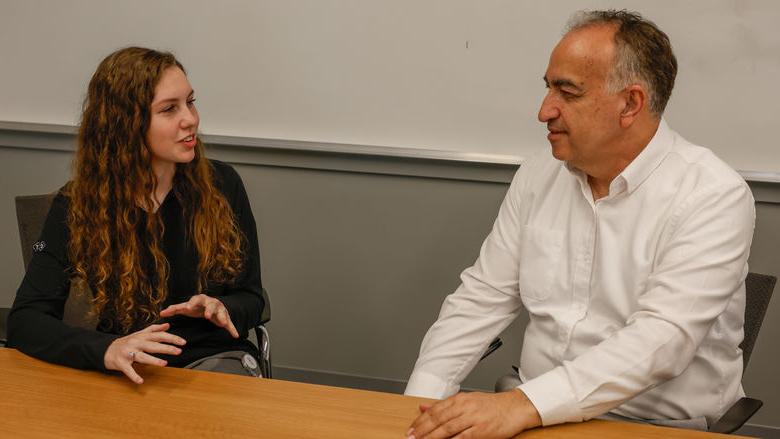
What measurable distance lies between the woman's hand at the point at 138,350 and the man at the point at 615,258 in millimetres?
563

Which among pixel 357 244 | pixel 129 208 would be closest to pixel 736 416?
pixel 129 208

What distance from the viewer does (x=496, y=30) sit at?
307 cm

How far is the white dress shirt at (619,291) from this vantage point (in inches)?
70.6

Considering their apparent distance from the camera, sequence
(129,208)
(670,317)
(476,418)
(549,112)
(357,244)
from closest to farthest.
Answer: (476,418)
(670,317)
(549,112)
(129,208)
(357,244)

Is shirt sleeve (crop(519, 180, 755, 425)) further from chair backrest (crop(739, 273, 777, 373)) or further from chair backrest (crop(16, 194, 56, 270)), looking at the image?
chair backrest (crop(16, 194, 56, 270))

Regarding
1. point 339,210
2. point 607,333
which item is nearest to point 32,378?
point 607,333

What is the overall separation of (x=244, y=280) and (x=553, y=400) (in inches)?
41.6

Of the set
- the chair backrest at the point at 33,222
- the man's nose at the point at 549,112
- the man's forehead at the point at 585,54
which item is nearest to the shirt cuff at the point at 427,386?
the man's nose at the point at 549,112

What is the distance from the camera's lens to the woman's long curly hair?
224cm

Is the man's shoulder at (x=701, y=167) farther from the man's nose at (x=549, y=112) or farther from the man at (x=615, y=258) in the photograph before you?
the man's nose at (x=549, y=112)

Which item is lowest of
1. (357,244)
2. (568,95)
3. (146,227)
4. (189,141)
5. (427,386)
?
(357,244)

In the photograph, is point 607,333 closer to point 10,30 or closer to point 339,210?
point 339,210

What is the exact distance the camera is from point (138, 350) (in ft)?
6.20

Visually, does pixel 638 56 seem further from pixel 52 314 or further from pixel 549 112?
pixel 52 314
